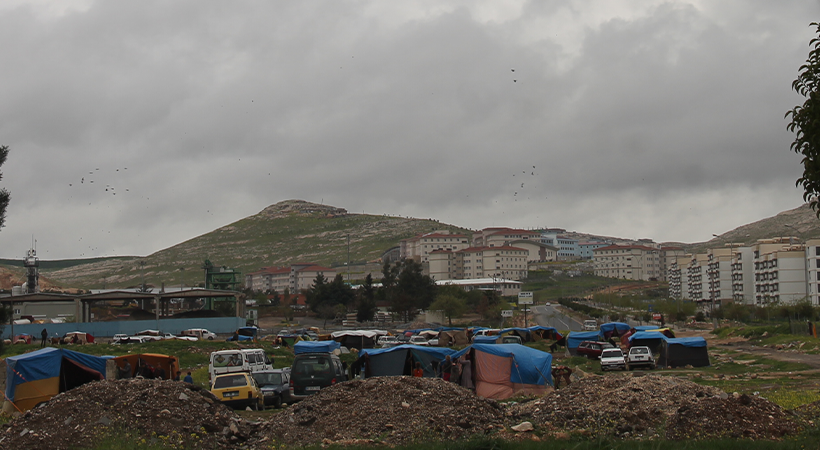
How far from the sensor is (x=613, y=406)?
14508 mm

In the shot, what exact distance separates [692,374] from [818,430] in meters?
18.8

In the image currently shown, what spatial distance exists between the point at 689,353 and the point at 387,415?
985 inches

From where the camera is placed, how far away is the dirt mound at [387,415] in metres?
13.7

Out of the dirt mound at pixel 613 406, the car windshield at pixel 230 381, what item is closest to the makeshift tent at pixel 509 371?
the dirt mound at pixel 613 406

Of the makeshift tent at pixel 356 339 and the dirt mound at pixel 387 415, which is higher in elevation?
the dirt mound at pixel 387 415

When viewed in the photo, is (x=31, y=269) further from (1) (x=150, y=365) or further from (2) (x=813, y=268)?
(2) (x=813, y=268)

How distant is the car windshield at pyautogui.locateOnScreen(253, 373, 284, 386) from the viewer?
24328mm

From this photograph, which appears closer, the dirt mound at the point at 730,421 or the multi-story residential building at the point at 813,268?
the dirt mound at the point at 730,421

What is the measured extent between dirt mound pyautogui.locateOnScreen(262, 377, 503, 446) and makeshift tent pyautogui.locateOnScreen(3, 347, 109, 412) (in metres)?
9.30

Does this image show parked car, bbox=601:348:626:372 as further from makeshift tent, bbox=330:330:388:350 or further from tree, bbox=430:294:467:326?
tree, bbox=430:294:467:326

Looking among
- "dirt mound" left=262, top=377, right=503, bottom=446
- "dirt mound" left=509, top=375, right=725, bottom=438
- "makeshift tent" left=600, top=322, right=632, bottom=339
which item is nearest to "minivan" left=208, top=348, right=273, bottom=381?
"dirt mound" left=262, top=377, right=503, bottom=446

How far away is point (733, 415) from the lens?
42.4 feet

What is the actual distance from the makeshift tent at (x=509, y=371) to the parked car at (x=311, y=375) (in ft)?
14.7

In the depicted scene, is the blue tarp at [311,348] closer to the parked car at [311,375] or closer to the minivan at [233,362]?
the minivan at [233,362]
